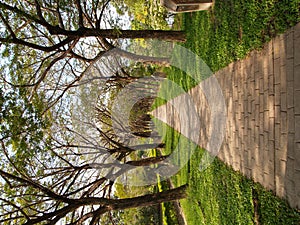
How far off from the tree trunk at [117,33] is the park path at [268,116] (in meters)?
3.54

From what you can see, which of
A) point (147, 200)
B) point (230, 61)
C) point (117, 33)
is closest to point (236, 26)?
point (230, 61)

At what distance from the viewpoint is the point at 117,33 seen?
31.0 feet

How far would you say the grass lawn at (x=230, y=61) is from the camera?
4809 millimetres

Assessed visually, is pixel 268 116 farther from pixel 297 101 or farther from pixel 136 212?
pixel 136 212

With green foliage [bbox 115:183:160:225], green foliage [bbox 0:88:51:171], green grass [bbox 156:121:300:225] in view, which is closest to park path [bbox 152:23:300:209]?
green grass [bbox 156:121:300:225]

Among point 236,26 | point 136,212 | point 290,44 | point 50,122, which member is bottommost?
point 136,212

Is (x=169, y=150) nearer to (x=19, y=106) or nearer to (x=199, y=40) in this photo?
(x=199, y=40)

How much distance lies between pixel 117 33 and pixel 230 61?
3.67m

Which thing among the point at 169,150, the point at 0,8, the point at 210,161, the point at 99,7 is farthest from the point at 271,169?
the point at 169,150

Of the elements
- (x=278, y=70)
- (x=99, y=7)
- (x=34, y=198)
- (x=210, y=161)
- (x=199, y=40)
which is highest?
(x=99, y=7)

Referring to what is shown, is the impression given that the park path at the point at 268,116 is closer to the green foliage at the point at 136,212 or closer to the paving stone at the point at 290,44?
the paving stone at the point at 290,44

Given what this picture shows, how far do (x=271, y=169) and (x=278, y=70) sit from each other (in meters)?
1.46

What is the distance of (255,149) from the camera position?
Answer: 5.71m

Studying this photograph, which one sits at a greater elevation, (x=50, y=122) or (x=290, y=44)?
(x=290, y=44)
